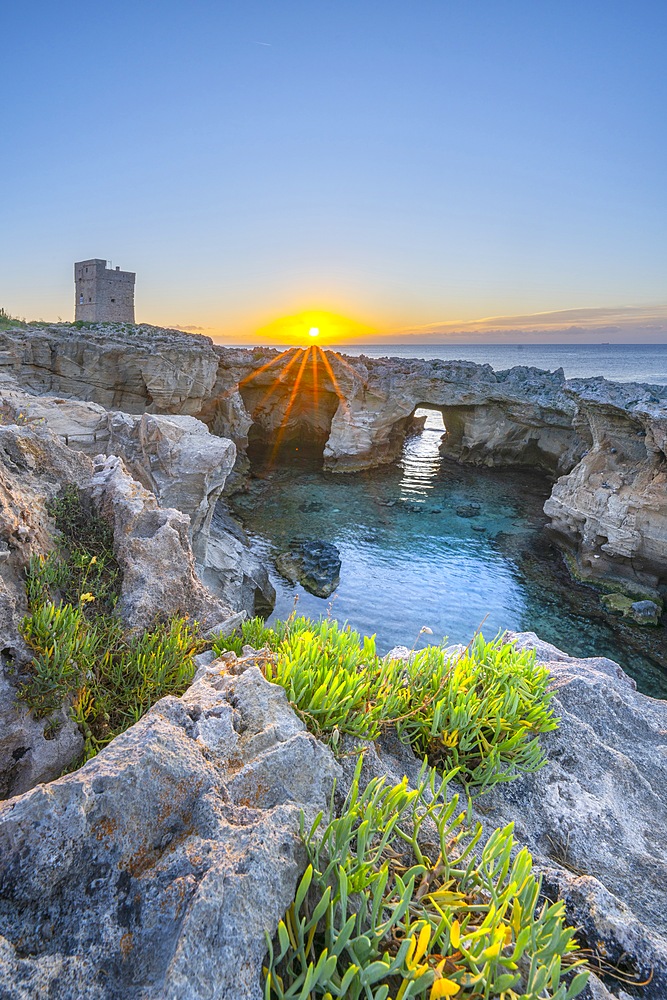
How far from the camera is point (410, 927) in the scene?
→ 2207 millimetres

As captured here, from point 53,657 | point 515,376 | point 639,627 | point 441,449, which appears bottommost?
point 639,627

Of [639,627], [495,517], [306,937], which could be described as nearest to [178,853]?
[306,937]

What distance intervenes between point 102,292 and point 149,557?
46.3m

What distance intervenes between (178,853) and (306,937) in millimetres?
693

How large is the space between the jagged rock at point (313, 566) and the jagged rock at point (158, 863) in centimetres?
1676

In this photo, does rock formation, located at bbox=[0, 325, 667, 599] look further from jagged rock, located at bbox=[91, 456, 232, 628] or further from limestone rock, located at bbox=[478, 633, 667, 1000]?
jagged rock, located at bbox=[91, 456, 232, 628]

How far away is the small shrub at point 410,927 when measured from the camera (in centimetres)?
197

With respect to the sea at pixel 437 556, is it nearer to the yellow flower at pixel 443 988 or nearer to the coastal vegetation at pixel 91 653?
the coastal vegetation at pixel 91 653

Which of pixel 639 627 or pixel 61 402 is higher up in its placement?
pixel 61 402

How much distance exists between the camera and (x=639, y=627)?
714 inches

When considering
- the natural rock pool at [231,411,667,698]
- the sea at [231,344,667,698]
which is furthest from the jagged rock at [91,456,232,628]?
the sea at [231,344,667,698]

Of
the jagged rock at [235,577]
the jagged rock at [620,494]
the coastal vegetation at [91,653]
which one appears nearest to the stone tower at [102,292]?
the jagged rock at [235,577]

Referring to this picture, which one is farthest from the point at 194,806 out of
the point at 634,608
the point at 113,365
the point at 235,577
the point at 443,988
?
the point at 113,365

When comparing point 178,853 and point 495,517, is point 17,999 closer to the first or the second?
point 178,853
